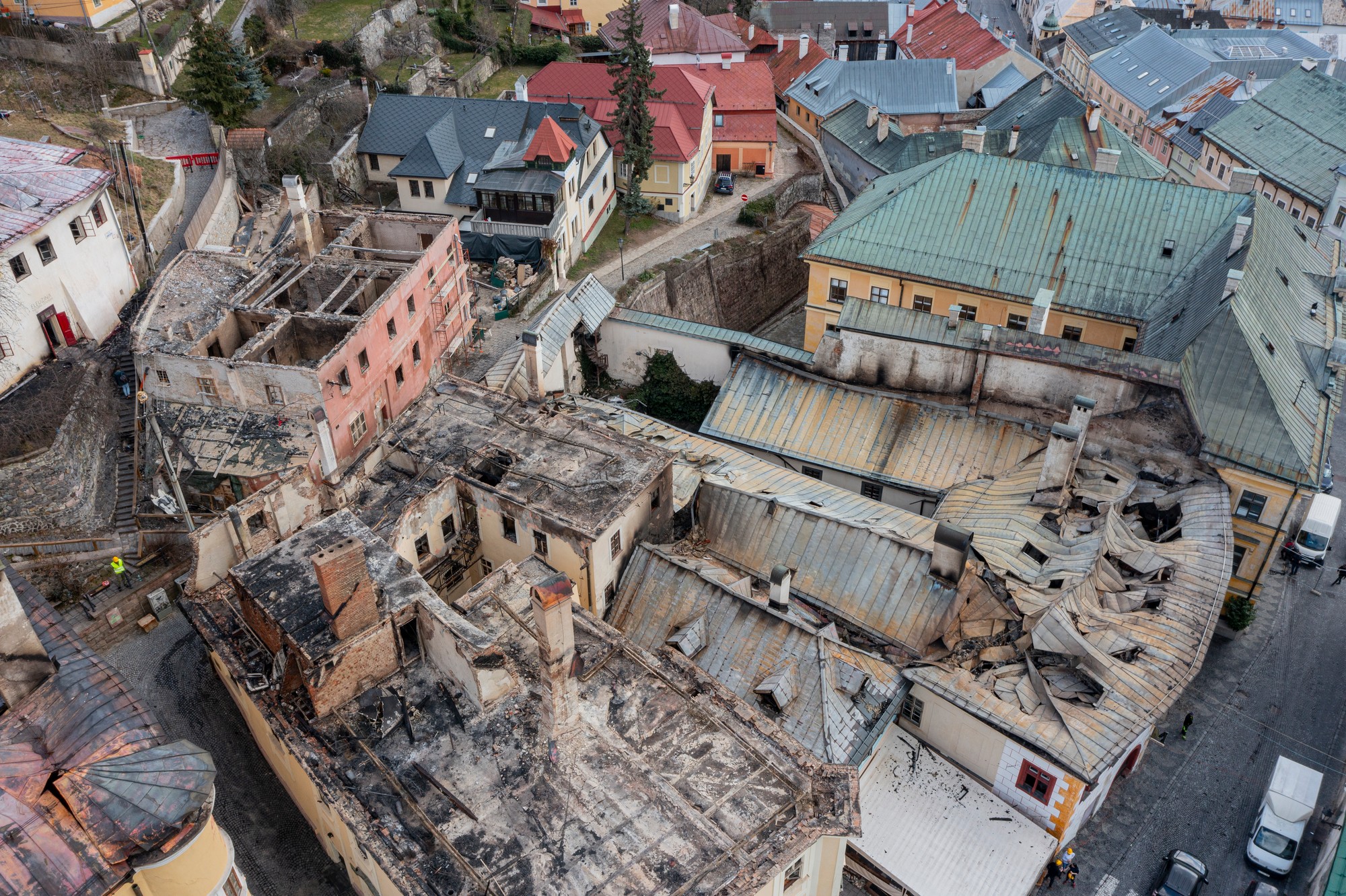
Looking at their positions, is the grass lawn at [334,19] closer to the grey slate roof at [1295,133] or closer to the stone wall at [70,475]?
the stone wall at [70,475]

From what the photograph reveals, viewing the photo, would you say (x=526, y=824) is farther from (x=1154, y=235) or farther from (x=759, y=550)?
(x=1154, y=235)

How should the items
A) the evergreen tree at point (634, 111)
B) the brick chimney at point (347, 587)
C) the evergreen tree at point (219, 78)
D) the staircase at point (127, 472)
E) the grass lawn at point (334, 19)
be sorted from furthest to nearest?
the grass lawn at point (334, 19) < the evergreen tree at point (634, 111) < the evergreen tree at point (219, 78) < the staircase at point (127, 472) < the brick chimney at point (347, 587)

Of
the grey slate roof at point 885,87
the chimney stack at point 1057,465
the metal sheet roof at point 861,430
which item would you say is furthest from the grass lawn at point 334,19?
the chimney stack at point 1057,465

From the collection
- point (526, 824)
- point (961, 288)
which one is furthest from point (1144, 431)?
point (526, 824)

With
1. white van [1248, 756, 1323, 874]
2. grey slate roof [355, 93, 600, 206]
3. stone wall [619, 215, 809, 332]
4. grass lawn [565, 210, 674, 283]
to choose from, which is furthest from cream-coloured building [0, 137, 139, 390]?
white van [1248, 756, 1323, 874]

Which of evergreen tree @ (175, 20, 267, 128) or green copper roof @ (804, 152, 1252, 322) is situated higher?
evergreen tree @ (175, 20, 267, 128)

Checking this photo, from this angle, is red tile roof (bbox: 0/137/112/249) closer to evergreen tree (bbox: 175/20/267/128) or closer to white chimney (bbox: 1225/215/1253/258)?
evergreen tree (bbox: 175/20/267/128)

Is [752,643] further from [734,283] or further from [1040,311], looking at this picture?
[734,283]
